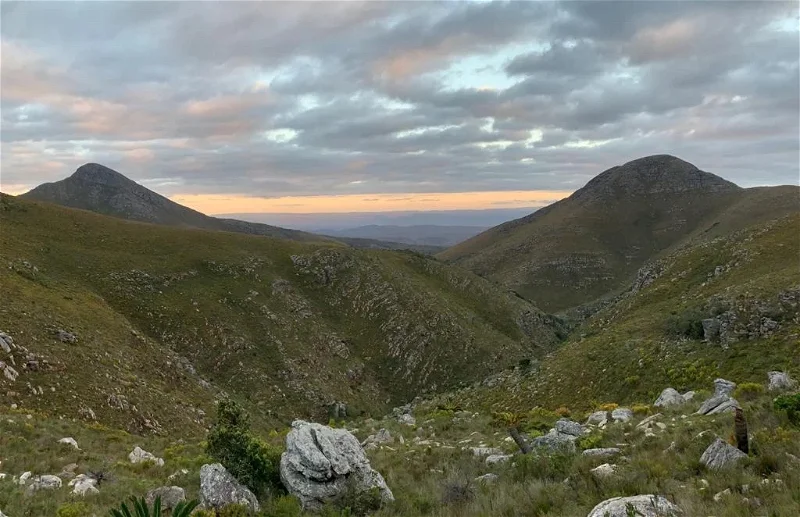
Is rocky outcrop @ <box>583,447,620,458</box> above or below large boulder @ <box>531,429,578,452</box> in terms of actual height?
above

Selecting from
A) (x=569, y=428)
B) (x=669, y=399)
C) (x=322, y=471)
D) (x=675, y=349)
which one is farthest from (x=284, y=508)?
(x=675, y=349)

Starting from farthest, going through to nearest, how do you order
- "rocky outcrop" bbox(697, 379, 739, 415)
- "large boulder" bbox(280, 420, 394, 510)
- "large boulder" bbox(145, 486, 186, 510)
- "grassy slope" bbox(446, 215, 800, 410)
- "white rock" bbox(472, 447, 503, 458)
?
"grassy slope" bbox(446, 215, 800, 410) < "white rock" bbox(472, 447, 503, 458) < "rocky outcrop" bbox(697, 379, 739, 415) < "large boulder" bbox(145, 486, 186, 510) < "large boulder" bbox(280, 420, 394, 510)

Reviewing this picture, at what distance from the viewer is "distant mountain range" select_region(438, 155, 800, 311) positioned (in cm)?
12750

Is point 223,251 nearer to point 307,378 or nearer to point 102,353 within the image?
point 307,378

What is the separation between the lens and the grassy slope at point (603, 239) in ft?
416

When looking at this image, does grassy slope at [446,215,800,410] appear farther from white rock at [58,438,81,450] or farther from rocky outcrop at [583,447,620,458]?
white rock at [58,438,81,450]

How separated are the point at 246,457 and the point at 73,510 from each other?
4504mm

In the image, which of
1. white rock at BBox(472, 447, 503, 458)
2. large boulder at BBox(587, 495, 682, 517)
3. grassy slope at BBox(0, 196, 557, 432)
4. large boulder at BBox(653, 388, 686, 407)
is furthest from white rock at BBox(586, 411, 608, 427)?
grassy slope at BBox(0, 196, 557, 432)

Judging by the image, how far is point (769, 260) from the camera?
38156 mm

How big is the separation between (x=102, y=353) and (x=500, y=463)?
93.1 feet

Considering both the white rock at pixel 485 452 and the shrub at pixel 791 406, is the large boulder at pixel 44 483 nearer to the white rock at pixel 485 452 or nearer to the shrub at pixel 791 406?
the white rock at pixel 485 452

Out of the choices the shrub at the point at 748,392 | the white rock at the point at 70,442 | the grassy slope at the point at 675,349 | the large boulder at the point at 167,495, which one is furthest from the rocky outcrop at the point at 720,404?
the white rock at the point at 70,442

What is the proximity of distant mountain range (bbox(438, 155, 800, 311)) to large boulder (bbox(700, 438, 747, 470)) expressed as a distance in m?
106

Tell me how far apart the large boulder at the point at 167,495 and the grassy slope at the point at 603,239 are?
10825 cm
